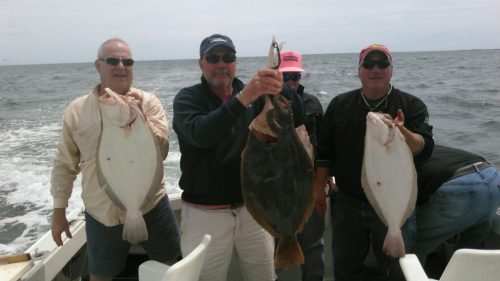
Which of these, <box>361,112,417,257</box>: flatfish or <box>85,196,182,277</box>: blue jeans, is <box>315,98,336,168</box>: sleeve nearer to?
<box>361,112,417,257</box>: flatfish

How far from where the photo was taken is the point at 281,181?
2.44m

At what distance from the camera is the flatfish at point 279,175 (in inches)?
89.6

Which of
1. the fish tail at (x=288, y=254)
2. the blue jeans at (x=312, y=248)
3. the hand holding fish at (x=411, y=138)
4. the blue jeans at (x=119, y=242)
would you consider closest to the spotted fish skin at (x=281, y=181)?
the fish tail at (x=288, y=254)

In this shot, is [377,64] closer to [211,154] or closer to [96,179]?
[211,154]

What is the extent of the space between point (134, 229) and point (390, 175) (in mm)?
1553

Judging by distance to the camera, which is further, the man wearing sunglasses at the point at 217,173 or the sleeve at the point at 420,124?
the sleeve at the point at 420,124

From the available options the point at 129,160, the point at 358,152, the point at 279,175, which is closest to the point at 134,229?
the point at 129,160

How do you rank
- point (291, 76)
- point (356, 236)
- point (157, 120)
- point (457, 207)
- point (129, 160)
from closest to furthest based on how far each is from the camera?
point (129, 160) < point (157, 120) < point (356, 236) < point (457, 207) < point (291, 76)

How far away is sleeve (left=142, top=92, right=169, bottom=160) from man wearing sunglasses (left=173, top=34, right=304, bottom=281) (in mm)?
145

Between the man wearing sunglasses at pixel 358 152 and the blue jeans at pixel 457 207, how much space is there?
41 centimetres

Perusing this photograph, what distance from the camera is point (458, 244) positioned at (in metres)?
3.99

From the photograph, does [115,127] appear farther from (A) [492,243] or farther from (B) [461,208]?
(A) [492,243]

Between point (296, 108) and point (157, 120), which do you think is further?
point (157, 120)

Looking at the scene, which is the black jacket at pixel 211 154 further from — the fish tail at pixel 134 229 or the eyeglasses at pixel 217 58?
the fish tail at pixel 134 229
